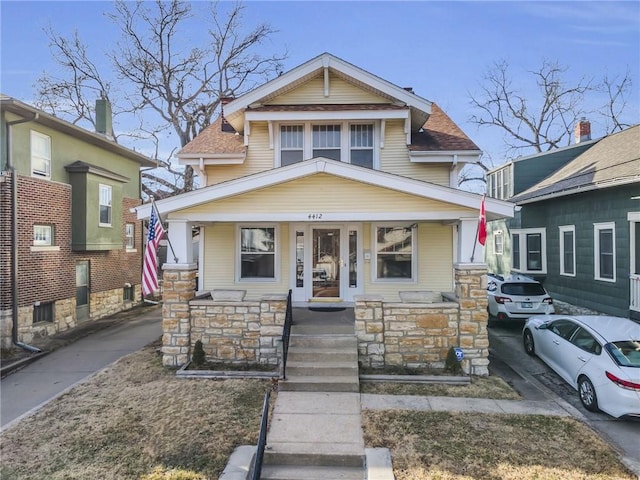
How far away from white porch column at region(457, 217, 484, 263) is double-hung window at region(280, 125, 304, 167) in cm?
483

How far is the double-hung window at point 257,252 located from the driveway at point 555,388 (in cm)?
599

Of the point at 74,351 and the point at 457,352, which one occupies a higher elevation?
the point at 457,352

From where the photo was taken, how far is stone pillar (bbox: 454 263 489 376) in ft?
25.2

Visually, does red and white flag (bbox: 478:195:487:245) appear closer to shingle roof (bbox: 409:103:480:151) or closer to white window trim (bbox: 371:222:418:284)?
white window trim (bbox: 371:222:418:284)

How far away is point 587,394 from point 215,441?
5898 mm

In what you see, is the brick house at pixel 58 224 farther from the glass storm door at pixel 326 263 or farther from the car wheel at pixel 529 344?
the car wheel at pixel 529 344

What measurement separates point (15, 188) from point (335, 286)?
351 inches

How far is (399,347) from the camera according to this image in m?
7.84

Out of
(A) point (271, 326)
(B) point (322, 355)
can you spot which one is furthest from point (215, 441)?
(A) point (271, 326)

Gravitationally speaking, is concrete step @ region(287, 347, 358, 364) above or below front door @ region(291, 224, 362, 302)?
below

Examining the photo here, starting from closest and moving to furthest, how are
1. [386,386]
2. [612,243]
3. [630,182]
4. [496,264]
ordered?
[386,386]
[630,182]
[612,243]
[496,264]

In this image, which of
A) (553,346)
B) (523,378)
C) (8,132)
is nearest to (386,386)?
(523,378)

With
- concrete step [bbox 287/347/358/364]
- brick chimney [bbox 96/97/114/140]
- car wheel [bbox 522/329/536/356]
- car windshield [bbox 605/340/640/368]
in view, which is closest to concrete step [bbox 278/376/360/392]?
concrete step [bbox 287/347/358/364]

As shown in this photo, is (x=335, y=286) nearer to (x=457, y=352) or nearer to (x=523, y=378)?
(x=457, y=352)
